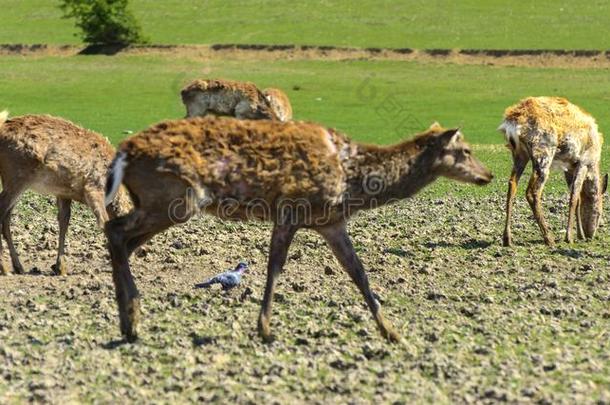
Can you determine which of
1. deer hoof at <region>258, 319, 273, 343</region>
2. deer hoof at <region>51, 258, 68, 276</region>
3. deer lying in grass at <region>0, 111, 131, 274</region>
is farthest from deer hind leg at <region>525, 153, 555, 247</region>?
deer hoof at <region>258, 319, 273, 343</region>

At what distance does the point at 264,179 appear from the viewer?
970 cm

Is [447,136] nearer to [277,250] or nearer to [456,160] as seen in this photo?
[456,160]

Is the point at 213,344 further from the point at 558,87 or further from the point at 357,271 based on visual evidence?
the point at 558,87

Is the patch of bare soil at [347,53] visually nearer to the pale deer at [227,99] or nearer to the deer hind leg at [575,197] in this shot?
the pale deer at [227,99]

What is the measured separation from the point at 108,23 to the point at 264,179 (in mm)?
58700

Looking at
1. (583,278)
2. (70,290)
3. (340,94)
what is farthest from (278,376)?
(340,94)

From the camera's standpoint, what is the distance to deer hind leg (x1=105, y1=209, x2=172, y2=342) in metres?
9.50

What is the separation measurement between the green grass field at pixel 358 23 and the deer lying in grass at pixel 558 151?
4446 cm

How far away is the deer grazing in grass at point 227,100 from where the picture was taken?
24.3 meters

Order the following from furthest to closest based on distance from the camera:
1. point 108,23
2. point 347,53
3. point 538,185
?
point 108,23, point 347,53, point 538,185

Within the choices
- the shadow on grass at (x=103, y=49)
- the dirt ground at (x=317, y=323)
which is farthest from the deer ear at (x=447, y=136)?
the shadow on grass at (x=103, y=49)

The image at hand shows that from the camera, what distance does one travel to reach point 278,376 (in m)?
8.43

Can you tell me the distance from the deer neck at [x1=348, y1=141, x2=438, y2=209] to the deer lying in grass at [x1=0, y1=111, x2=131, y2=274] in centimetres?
381

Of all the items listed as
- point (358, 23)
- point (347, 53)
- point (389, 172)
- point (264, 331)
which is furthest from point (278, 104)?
point (358, 23)
